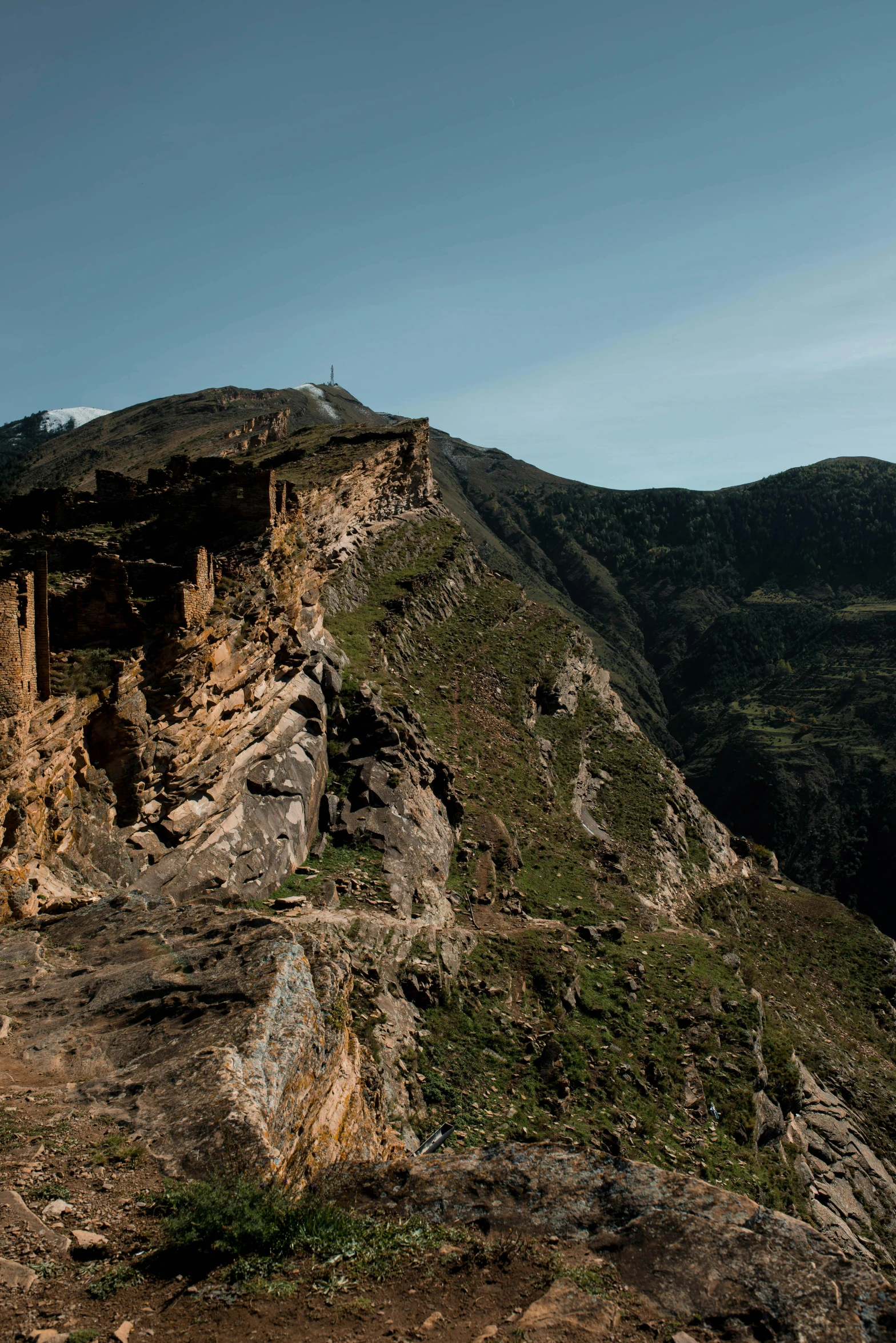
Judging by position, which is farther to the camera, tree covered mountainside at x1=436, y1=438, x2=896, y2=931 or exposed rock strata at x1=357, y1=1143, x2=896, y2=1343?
tree covered mountainside at x1=436, y1=438, x2=896, y2=931

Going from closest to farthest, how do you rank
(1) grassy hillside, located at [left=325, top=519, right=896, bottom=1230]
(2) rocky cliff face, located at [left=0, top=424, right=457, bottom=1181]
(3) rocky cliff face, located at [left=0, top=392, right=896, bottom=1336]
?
(2) rocky cliff face, located at [left=0, top=424, right=457, bottom=1181], (3) rocky cliff face, located at [left=0, top=392, right=896, bottom=1336], (1) grassy hillside, located at [left=325, top=519, right=896, bottom=1230]

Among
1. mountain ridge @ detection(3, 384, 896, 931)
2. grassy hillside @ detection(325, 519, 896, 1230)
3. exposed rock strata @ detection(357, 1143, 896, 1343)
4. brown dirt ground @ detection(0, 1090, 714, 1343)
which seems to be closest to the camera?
brown dirt ground @ detection(0, 1090, 714, 1343)

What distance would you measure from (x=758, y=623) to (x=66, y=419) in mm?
115091

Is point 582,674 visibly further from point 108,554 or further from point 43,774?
point 43,774

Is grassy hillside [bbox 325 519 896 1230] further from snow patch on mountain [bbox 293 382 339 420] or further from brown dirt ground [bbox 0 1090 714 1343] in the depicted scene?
snow patch on mountain [bbox 293 382 339 420]

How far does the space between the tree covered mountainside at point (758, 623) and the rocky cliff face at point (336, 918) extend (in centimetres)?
6102

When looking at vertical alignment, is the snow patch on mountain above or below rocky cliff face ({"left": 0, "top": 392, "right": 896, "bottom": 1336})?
above

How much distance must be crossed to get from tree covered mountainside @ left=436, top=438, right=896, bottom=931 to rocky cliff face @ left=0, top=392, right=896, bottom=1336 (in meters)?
61.0

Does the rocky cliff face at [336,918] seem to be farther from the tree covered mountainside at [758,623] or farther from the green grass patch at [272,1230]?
the tree covered mountainside at [758,623]

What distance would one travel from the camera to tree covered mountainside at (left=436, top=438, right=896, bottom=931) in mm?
97188

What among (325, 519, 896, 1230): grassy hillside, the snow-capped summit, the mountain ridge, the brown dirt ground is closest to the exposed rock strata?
the brown dirt ground

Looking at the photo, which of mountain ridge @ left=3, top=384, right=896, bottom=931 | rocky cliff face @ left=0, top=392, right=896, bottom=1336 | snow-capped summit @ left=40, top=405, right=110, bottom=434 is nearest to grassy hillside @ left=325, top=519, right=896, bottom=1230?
rocky cliff face @ left=0, top=392, right=896, bottom=1336

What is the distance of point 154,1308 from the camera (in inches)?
A: 255

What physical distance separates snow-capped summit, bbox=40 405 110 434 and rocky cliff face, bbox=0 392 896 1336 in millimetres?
105790
